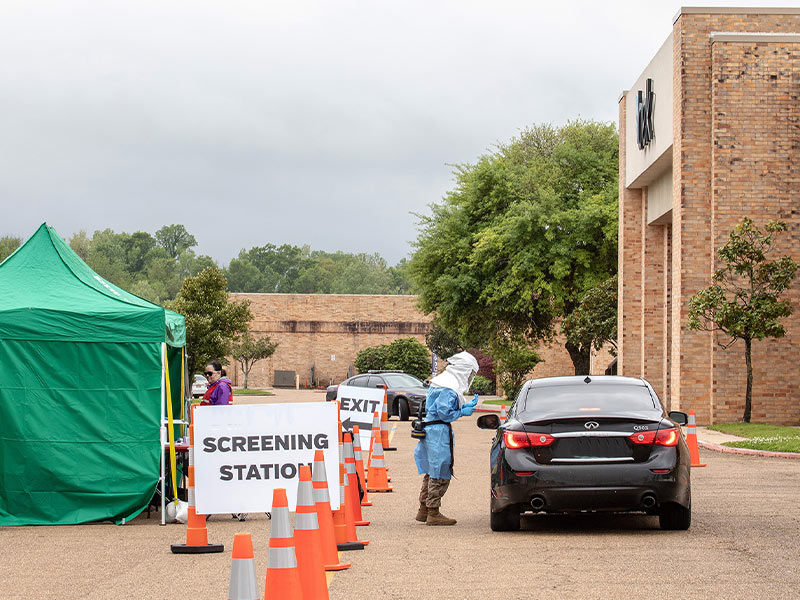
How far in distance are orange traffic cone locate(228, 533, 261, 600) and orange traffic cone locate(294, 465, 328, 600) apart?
150cm

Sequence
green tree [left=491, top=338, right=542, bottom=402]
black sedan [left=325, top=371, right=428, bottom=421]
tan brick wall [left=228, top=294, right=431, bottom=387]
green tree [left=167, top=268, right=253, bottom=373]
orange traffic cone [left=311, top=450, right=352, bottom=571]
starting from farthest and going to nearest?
tan brick wall [left=228, top=294, right=431, bottom=387] < green tree [left=491, top=338, right=542, bottom=402] < green tree [left=167, top=268, right=253, bottom=373] < black sedan [left=325, top=371, right=428, bottom=421] < orange traffic cone [left=311, top=450, right=352, bottom=571]

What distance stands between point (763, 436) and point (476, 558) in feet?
51.4

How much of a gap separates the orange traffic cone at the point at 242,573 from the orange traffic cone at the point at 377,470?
9.72 m

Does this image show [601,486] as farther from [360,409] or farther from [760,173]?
[760,173]

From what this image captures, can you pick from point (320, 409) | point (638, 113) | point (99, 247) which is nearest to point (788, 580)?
point (320, 409)

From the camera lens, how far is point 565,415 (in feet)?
33.6

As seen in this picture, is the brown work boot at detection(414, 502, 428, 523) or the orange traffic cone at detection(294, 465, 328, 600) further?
the brown work boot at detection(414, 502, 428, 523)

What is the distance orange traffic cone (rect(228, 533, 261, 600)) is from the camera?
5.15 meters

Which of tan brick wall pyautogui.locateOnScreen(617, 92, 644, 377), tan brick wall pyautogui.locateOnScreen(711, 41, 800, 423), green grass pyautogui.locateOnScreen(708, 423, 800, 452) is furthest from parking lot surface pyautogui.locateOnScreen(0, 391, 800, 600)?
tan brick wall pyautogui.locateOnScreen(617, 92, 644, 377)

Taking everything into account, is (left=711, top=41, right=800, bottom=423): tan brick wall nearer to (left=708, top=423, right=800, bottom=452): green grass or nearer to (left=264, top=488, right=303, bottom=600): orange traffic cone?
(left=708, top=423, right=800, bottom=452): green grass

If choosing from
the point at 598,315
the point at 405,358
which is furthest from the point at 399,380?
the point at 405,358

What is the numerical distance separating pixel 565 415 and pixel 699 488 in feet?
16.5

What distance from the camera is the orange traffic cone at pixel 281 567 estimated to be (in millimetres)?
5938

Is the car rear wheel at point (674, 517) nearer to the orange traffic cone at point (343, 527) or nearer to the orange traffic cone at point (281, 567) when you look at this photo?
the orange traffic cone at point (343, 527)
